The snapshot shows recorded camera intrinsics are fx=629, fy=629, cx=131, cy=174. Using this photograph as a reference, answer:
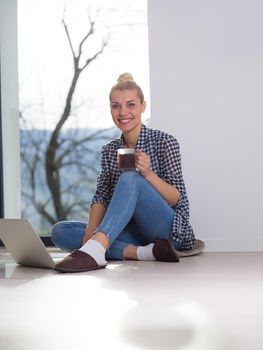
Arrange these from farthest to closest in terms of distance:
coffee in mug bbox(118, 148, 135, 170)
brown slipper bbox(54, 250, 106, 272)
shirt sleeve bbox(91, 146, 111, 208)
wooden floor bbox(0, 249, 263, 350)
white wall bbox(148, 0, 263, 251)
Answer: white wall bbox(148, 0, 263, 251)
shirt sleeve bbox(91, 146, 111, 208)
coffee in mug bbox(118, 148, 135, 170)
brown slipper bbox(54, 250, 106, 272)
wooden floor bbox(0, 249, 263, 350)

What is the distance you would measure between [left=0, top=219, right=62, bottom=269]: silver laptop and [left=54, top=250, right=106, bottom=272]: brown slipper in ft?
0.38

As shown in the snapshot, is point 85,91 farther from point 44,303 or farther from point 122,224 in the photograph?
point 44,303

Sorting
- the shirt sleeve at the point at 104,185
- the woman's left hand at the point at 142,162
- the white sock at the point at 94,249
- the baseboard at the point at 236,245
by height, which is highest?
the woman's left hand at the point at 142,162

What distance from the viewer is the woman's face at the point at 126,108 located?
2.98 m

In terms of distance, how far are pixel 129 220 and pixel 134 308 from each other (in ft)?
3.86

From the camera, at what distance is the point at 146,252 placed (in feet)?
9.70

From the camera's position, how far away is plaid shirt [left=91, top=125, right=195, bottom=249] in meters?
2.97

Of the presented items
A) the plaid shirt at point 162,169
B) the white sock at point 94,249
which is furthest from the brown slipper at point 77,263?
the plaid shirt at point 162,169

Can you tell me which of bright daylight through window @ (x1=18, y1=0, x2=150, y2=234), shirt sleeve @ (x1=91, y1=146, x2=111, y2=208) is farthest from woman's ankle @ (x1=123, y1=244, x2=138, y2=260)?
bright daylight through window @ (x1=18, y1=0, x2=150, y2=234)

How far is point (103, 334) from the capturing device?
4.45 ft

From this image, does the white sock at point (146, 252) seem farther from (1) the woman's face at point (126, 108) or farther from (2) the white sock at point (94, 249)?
(1) the woman's face at point (126, 108)

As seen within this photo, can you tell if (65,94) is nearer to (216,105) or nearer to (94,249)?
(216,105)

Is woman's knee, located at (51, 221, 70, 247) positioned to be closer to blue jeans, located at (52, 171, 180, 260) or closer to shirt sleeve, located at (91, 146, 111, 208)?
blue jeans, located at (52, 171, 180, 260)

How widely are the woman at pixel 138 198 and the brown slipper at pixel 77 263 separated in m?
0.11
